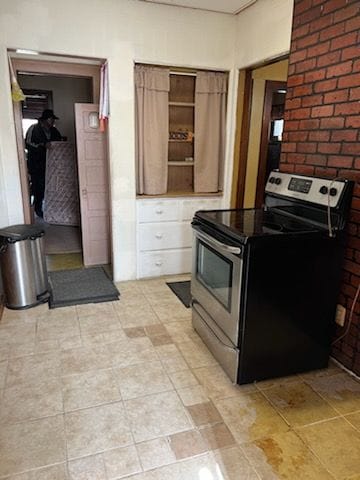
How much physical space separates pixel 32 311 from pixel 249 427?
2.02 meters

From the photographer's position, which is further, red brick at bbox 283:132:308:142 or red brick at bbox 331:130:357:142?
red brick at bbox 283:132:308:142

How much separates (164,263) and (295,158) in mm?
1796

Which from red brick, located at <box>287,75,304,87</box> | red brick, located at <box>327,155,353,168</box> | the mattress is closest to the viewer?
red brick, located at <box>327,155,353,168</box>

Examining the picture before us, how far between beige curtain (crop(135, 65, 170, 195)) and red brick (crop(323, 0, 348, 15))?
5.27ft

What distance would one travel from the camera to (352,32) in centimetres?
199

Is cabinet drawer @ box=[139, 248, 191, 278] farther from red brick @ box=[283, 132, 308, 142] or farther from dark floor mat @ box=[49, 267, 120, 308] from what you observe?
red brick @ box=[283, 132, 308, 142]

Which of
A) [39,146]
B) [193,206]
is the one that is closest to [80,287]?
[193,206]

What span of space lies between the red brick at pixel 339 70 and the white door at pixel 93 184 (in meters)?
2.24

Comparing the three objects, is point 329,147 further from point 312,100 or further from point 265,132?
point 265,132

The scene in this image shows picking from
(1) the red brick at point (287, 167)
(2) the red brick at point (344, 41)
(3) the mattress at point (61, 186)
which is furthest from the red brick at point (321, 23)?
(3) the mattress at point (61, 186)

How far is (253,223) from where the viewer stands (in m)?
2.13

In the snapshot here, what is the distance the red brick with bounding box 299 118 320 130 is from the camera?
2.31 metres

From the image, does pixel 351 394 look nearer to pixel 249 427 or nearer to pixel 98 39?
pixel 249 427

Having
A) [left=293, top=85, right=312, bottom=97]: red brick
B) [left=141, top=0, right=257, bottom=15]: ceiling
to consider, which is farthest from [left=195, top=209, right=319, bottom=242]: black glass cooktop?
[left=141, top=0, right=257, bottom=15]: ceiling
